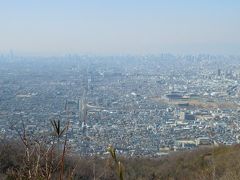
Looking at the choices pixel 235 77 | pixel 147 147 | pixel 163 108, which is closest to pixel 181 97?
pixel 163 108

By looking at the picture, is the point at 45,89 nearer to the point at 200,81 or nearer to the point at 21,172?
the point at 200,81

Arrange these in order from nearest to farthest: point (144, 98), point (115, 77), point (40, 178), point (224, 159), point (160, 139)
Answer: point (40, 178)
point (224, 159)
point (160, 139)
point (144, 98)
point (115, 77)

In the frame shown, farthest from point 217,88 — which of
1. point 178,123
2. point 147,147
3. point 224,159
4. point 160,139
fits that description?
point 224,159

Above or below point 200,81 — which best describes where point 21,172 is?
above

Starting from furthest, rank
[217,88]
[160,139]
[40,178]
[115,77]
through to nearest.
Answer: [115,77]
[217,88]
[160,139]
[40,178]

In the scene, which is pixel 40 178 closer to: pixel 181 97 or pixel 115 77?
pixel 181 97

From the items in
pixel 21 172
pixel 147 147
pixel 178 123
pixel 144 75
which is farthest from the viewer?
pixel 144 75

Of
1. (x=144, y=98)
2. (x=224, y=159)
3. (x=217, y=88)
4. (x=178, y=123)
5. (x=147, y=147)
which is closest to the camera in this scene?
(x=224, y=159)

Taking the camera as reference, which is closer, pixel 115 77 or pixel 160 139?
pixel 160 139

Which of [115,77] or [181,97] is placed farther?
[115,77]
